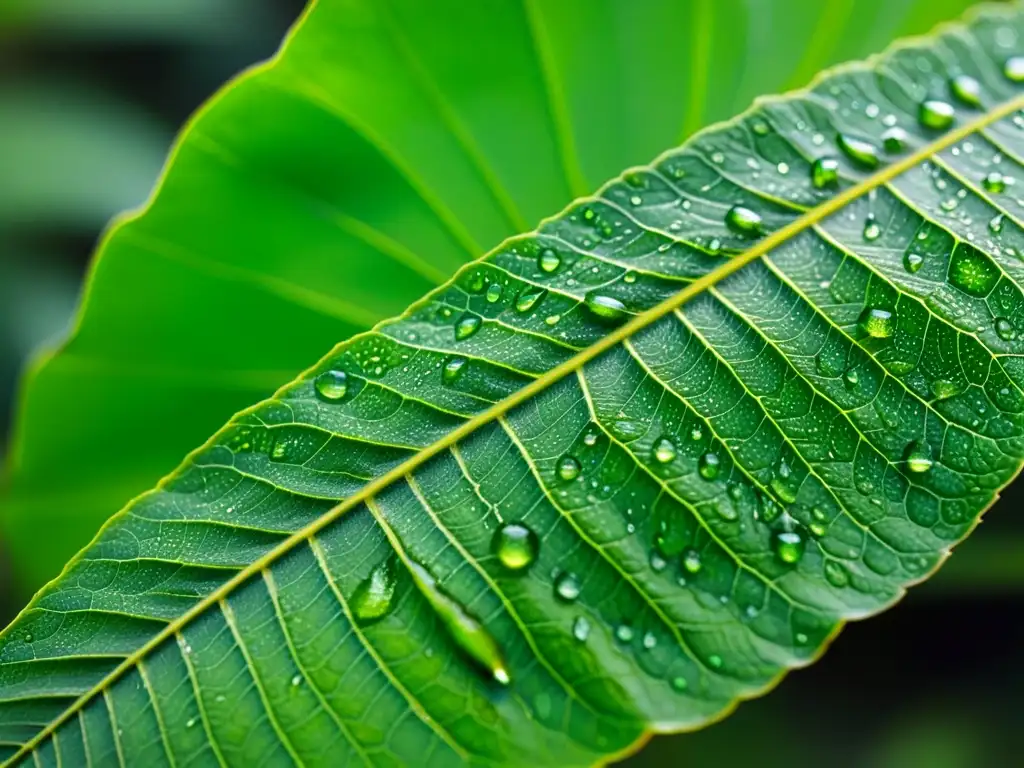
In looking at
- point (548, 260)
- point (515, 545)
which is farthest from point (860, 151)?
point (515, 545)

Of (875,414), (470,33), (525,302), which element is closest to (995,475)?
(875,414)

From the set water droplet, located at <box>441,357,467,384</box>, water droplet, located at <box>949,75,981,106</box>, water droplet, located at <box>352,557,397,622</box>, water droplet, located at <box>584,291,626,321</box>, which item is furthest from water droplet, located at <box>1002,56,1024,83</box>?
water droplet, located at <box>352,557,397,622</box>

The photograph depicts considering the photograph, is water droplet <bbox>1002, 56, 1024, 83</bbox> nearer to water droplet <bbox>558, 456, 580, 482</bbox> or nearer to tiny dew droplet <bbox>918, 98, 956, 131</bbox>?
tiny dew droplet <bbox>918, 98, 956, 131</bbox>

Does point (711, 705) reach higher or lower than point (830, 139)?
lower

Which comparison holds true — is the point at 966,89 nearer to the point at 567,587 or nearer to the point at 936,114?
the point at 936,114

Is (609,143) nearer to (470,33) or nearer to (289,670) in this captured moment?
(470,33)

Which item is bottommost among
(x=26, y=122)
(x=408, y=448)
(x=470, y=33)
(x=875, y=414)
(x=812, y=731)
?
(x=812, y=731)

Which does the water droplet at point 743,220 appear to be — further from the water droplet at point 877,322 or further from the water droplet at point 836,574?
the water droplet at point 836,574
